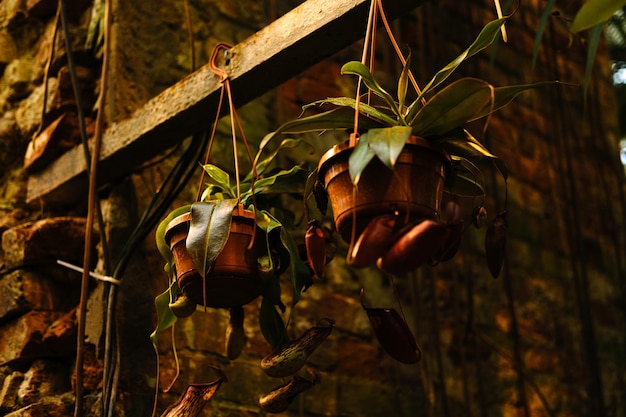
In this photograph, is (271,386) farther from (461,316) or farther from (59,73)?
(59,73)

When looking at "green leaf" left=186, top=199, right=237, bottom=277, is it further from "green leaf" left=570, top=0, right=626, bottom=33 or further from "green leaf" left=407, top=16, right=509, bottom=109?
"green leaf" left=570, top=0, right=626, bottom=33

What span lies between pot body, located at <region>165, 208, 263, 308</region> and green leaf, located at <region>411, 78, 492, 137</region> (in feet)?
1.27

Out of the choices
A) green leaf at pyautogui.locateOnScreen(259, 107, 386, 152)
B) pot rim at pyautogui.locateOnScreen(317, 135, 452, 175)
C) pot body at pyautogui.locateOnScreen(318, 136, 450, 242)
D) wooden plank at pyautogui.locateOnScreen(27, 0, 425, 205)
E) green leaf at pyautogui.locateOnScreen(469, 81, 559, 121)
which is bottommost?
pot body at pyautogui.locateOnScreen(318, 136, 450, 242)

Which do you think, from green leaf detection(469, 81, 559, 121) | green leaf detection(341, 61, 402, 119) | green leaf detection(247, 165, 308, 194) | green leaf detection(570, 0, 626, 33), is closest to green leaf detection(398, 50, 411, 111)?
green leaf detection(341, 61, 402, 119)

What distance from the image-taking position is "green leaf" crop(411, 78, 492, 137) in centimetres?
136

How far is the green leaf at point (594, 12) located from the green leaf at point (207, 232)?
644mm

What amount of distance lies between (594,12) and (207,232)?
2.31 ft

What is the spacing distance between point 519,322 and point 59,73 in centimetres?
164

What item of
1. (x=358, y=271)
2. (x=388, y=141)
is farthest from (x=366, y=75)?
(x=358, y=271)

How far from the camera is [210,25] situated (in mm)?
2609

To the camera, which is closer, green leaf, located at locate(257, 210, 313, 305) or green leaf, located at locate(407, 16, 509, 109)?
green leaf, located at locate(407, 16, 509, 109)

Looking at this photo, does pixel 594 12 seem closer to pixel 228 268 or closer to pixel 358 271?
pixel 228 268

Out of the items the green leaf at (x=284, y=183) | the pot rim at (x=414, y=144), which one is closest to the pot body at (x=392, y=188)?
the pot rim at (x=414, y=144)

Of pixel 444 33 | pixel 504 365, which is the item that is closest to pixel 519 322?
pixel 504 365
